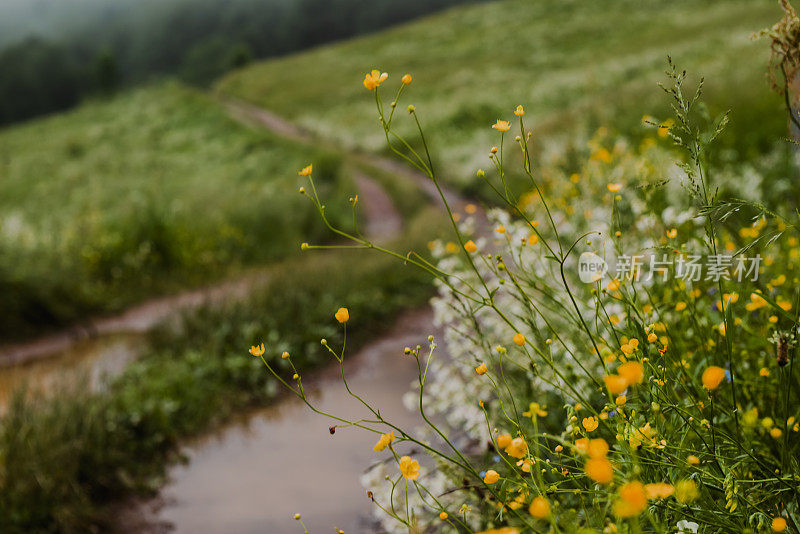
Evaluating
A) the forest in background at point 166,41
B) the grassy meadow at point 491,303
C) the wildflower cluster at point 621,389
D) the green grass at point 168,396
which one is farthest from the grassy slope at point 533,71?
the forest in background at point 166,41

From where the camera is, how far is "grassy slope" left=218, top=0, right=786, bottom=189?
10367mm

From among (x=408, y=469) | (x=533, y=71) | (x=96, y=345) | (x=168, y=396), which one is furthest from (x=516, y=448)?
(x=533, y=71)

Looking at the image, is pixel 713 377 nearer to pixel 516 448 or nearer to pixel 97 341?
pixel 516 448

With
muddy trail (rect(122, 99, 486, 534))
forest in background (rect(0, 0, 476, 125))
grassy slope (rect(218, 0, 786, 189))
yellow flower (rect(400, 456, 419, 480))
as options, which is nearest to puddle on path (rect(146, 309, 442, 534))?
muddy trail (rect(122, 99, 486, 534))

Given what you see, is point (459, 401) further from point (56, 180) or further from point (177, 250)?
point (56, 180)

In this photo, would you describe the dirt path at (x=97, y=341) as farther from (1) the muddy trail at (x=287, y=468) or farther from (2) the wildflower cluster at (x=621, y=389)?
(2) the wildflower cluster at (x=621, y=389)

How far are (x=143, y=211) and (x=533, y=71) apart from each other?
68.6 feet

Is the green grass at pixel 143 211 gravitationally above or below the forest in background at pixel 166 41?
below

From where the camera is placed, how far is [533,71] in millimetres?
25625

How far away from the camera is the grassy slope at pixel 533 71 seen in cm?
1037

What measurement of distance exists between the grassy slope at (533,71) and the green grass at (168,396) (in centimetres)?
359

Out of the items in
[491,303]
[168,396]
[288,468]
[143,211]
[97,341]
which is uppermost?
[143,211]

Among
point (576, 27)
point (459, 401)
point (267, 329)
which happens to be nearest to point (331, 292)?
point (267, 329)

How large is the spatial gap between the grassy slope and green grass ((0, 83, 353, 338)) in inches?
148
